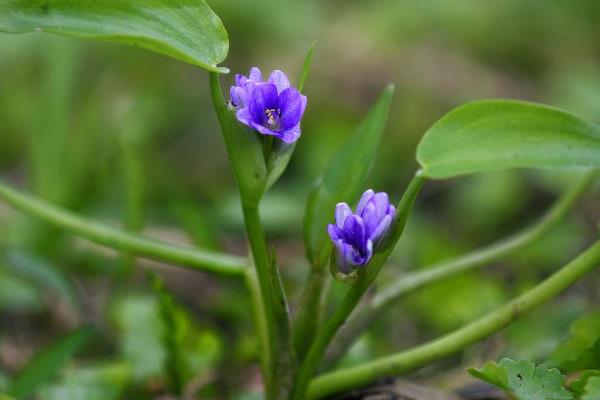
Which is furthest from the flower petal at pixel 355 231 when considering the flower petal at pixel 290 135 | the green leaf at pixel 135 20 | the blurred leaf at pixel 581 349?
the blurred leaf at pixel 581 349

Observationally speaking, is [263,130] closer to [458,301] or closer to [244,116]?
[244,116]

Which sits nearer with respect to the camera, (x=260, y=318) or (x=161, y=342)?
(x=260, y=318)

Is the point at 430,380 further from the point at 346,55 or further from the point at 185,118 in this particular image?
the point at 346,55

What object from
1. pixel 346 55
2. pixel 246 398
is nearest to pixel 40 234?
pixel 246 398

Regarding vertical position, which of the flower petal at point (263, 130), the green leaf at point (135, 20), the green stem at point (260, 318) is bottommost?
the green stem at point (260, 318)

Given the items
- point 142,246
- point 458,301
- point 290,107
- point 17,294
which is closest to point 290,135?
point 290,107

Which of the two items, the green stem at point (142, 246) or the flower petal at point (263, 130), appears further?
the green stem at point (142, 246)

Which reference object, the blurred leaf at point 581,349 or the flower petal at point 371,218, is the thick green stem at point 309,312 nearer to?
the flower petal at point 371,218
